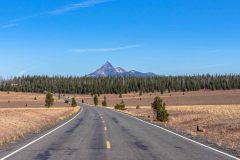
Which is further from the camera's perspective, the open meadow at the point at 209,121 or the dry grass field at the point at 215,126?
the open meadow at the point at 209,121

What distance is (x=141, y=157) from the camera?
1341 cm

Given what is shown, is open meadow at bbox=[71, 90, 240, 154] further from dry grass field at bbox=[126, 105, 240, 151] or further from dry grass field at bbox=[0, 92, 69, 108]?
dry grass field at bbox=[0, 92, 69, 108]

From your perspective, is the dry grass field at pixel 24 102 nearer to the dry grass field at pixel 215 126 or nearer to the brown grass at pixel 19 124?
the brown grass at pixel 19 124

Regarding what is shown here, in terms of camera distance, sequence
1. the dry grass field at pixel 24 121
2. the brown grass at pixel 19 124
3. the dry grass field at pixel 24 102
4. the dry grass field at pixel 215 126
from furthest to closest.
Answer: the dry grass field at pixel 24 102, the dry grass field at pixel 24 121, the brown grass at pixel 19 124, the dry grass field at pixel 215 126

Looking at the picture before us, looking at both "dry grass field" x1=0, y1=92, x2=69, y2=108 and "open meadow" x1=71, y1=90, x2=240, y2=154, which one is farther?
"dry grass field" x1=0, y1=92, x2=69, y2=108

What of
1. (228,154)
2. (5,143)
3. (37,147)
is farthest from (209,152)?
(5,143)

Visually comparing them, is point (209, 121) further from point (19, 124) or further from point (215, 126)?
point (19, 124)

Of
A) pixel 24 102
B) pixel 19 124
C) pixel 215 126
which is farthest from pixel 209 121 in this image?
pixel 24 102

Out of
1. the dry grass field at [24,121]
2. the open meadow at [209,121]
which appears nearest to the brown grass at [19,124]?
the dry grass field at [24,121]

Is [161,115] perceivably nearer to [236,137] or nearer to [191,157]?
[236,137]

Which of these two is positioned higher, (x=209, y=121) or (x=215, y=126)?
(x=209, y=121)

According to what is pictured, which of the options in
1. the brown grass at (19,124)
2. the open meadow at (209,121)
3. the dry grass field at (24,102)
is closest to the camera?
the open meadow at (209,121)

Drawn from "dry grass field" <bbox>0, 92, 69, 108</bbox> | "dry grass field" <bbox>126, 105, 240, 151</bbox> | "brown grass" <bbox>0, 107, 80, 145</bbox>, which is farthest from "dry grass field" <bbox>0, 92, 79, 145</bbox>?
"dry grass field" <bbox>0, 92, 69, 108</bbox>

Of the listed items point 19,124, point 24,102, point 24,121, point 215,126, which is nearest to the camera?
point 215,126
